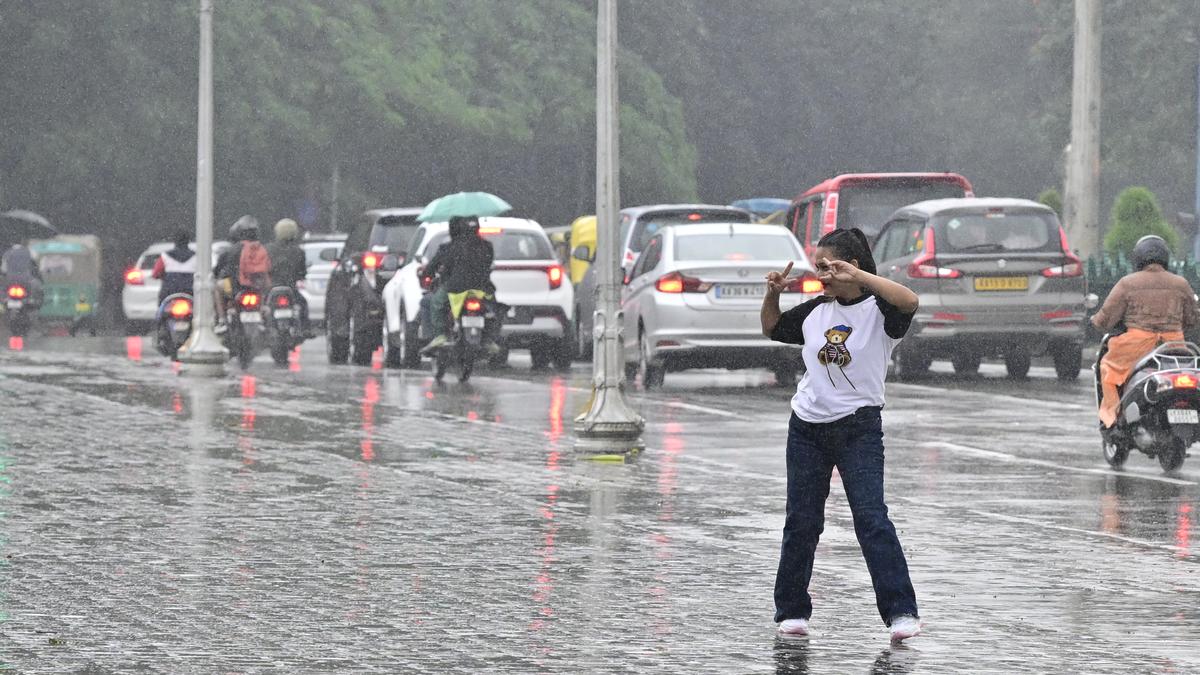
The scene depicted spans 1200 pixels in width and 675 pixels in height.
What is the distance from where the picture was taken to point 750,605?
965 centimetres

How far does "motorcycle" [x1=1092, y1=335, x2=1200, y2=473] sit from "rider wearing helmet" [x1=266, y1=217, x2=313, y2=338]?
15796 mm

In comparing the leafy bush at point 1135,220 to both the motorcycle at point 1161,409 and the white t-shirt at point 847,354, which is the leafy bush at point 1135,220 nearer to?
the motorcycle at point 1161,409

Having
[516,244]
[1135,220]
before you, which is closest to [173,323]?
[516,244]

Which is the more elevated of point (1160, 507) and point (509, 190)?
point (509, 190)

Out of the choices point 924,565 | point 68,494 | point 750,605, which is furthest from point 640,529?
point 68,494

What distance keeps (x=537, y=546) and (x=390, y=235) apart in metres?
20.7

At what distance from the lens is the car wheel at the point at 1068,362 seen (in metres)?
25.1

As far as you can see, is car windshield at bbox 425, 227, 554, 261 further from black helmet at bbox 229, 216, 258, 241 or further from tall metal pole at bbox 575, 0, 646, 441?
tall metal pole at bbox 575, 0, 646, 441

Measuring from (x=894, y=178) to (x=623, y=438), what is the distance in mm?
12111

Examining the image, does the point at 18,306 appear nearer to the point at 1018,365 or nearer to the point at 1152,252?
the point at 1018,365

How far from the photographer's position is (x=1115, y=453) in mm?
15828

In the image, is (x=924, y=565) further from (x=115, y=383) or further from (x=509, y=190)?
(x=509, y=190)

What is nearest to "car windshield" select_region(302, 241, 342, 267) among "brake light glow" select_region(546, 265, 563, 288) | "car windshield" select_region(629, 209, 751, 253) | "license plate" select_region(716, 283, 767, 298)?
"car windshield" select_region(629, 209, 751, 253)

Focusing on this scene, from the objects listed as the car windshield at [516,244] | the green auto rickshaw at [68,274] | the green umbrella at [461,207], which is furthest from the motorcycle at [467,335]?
the green auto rickshaw at [68,274]
